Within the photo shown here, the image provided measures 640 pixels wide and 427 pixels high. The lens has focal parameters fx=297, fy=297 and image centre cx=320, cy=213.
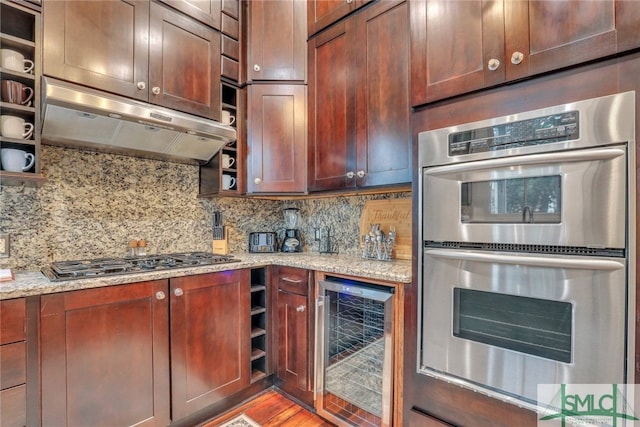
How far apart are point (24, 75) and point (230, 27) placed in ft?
4.17

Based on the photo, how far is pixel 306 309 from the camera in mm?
1877

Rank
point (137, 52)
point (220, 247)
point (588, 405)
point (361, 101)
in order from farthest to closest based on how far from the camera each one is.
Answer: point (220, 247) → point (361, 101) → point (137, 52) → point (588, 405)

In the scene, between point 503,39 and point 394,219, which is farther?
point 394,219

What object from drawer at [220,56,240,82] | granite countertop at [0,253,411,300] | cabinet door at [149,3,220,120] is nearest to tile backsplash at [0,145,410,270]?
granite countertop at [0,253,411,300]

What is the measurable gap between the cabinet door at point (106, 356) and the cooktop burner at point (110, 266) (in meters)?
0.09

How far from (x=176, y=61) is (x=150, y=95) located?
0.30 meters

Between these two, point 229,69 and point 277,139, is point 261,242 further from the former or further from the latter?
point 229,69

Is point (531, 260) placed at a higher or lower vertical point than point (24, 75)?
lower

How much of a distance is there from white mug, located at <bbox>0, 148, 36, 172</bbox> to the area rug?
5.66 feet

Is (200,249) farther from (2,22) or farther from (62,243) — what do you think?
(2,22)

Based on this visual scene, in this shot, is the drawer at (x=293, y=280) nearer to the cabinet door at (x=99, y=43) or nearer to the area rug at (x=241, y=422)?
the area rug at (x=241, y=422)

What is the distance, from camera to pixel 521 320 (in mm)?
1123

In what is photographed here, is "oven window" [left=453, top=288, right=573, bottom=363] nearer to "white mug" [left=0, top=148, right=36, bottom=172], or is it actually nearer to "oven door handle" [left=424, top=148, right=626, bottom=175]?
"oven door handle" [left=424, top=148, right=626, bottom=175]

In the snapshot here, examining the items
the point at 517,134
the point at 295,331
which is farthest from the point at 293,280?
the point at 517,134
